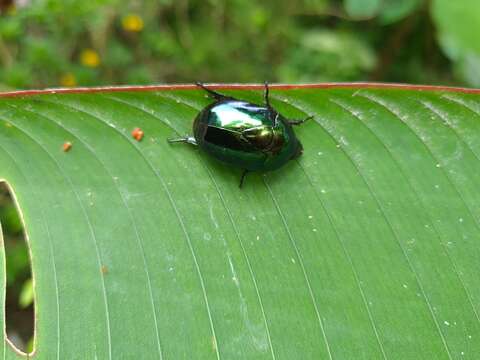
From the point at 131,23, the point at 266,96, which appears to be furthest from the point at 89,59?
the point at 266,96

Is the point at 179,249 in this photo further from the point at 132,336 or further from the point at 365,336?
the point at 365,336

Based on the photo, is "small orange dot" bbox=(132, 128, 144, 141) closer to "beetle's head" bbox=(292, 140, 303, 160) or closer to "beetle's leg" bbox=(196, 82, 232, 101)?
"beetle's leg" bbox=(196, 82, 232, 101)

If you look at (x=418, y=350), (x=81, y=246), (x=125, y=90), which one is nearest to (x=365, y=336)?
(x=418, y=350)

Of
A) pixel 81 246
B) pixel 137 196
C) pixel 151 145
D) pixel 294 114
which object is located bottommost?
pixel 81 246

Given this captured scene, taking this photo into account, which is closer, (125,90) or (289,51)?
(125,90)

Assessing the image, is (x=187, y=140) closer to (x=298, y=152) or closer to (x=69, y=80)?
(x=298, y=152)

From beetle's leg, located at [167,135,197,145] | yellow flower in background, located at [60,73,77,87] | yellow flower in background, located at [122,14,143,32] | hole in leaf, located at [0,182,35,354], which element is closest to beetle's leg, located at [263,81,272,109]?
beetle's leg, located at [167,135,197,145]

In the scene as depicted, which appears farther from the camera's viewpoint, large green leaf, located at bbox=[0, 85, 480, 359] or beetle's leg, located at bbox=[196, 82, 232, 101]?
beetle's leg, located at bbox=[196, 82, 232, 101]
